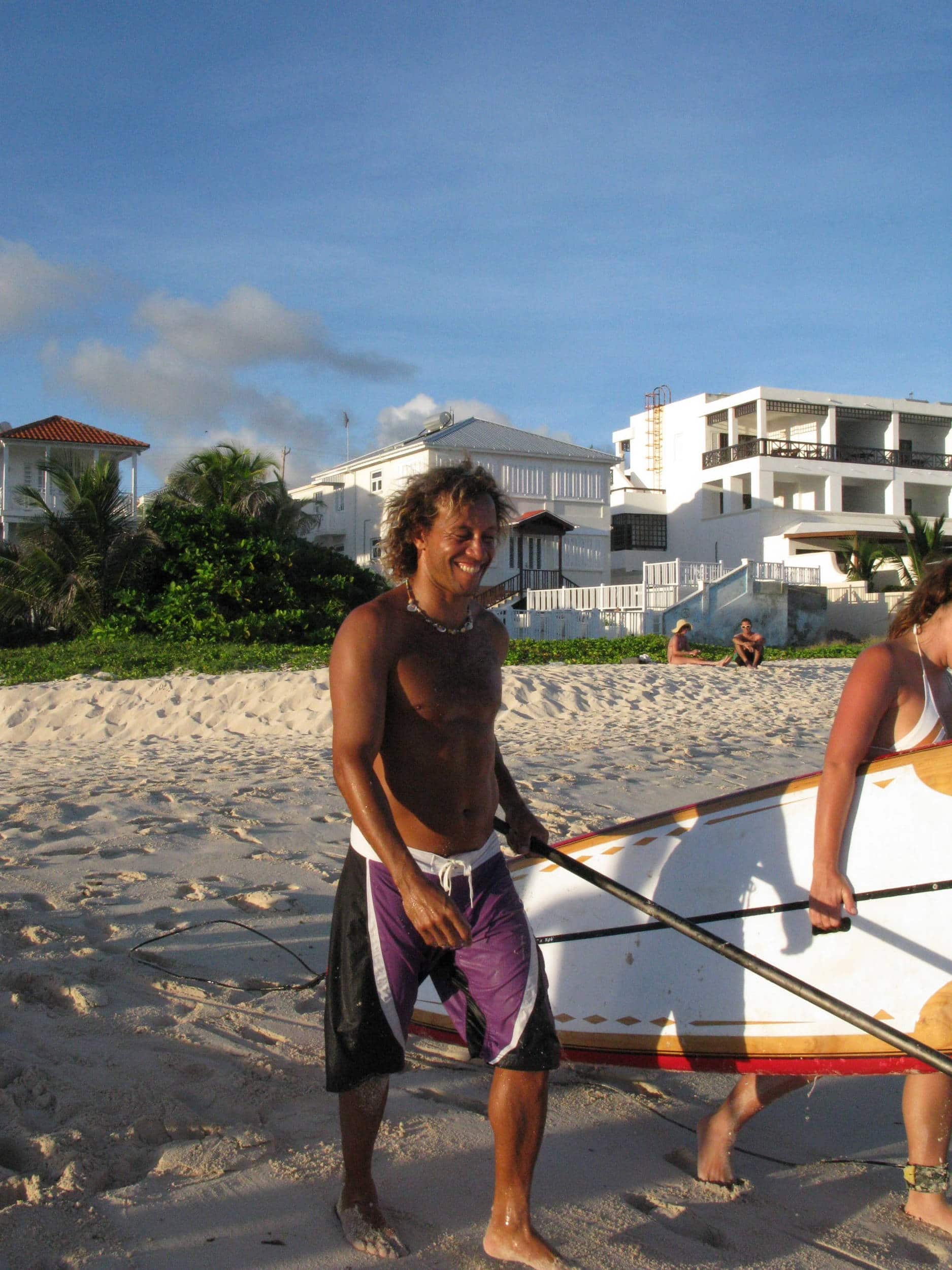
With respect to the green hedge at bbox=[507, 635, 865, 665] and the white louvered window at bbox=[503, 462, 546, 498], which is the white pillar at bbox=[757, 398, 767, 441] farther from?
the green hedge at bbox=[507, 635, 865, 665]

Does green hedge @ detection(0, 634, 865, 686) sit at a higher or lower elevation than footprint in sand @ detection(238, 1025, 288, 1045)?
higher

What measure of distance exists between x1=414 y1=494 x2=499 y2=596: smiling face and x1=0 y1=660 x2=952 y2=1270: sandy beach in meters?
1.56

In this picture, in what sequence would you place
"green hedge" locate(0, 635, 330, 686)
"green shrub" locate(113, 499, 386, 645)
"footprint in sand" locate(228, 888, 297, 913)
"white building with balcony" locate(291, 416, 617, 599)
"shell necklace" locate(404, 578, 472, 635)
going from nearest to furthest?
"shell necklace" locate(404, 578, 472, 635), "footprint in sand" locate(228, 888, 297, 913), "green hedge" locate(0, 635, 330, 686), "green shrub" locate(113, 499, 386, 645), "white building with balcony" locate(291, 416, 617, 599)

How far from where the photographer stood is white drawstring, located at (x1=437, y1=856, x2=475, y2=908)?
247 centimetres

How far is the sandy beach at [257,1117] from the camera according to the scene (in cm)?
240

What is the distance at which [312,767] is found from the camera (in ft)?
26.3

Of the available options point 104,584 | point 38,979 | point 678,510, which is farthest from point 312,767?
point 678,510

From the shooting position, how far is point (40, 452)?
32500mm

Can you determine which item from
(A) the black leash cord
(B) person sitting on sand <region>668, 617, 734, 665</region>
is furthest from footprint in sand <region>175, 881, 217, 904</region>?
(B) person sitting on sand <region>668, 617, 734, 665</region>

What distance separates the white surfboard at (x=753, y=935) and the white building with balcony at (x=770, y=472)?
33.3m

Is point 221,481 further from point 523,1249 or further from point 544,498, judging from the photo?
point 523,1249

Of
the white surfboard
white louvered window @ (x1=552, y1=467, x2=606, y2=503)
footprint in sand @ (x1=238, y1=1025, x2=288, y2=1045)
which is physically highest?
white louvered window @ (x1=552, y1=467, x2=606, y2=503)

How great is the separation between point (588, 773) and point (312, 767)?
7.12 feet

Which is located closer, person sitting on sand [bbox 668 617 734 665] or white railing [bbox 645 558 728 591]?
person sitting on sand [bbox 668 617 734 665]
